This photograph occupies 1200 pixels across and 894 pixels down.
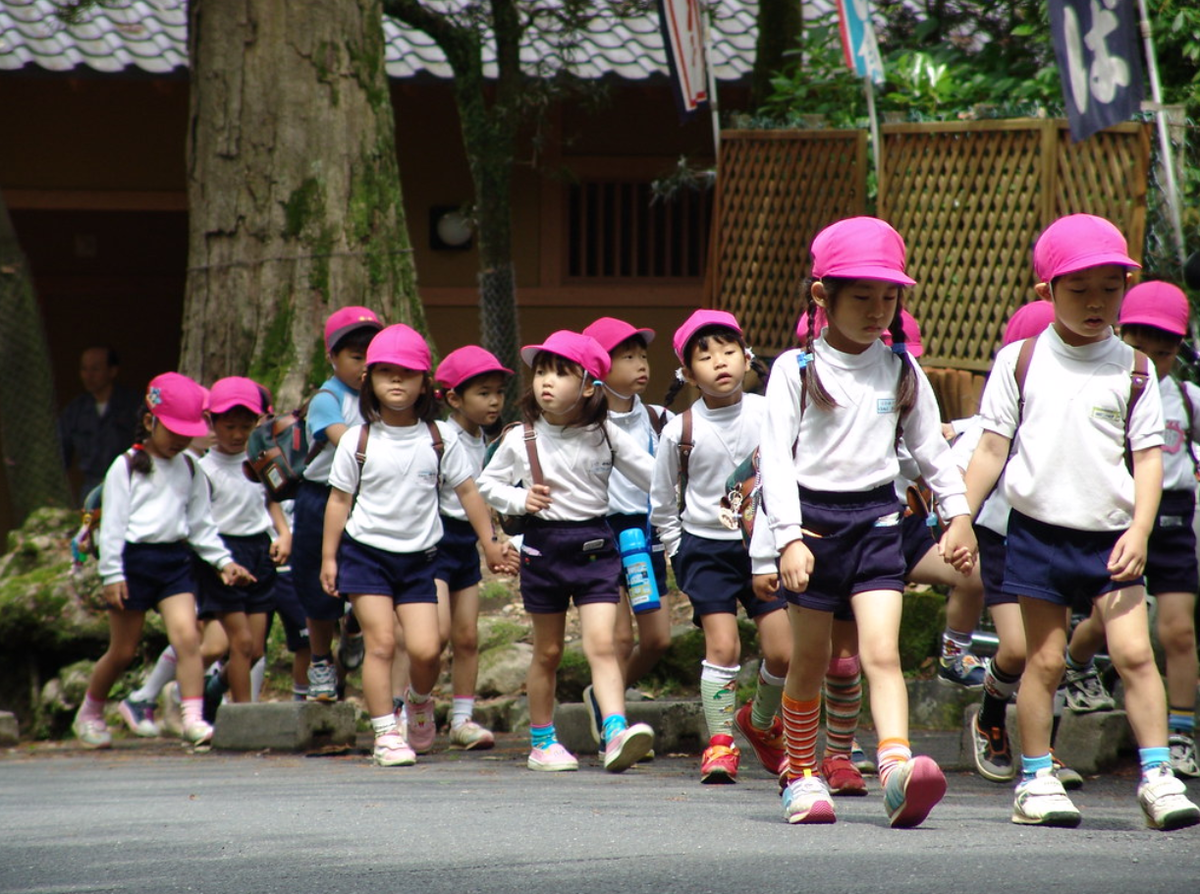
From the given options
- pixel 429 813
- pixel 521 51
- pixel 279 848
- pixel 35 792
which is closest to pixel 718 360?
pixel 429 813

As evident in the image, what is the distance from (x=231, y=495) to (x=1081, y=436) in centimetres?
485

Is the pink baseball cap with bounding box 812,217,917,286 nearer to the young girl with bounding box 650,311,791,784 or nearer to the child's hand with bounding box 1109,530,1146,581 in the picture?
the child's hand with bounding box 1109,530,1146,581

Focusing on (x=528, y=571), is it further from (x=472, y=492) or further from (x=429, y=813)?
(x=429, y=813)

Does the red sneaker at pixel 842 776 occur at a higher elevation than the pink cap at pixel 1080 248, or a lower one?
lower

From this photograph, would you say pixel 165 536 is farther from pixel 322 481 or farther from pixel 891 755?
pixel 891 755

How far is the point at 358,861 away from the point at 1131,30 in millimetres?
6374

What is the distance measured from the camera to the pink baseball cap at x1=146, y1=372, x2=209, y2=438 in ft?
25.3

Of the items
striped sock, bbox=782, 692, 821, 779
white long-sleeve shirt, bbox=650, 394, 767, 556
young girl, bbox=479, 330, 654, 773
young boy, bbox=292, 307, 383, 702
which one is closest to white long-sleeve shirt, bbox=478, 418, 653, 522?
young girl, bbox=479, 330, 654, 773

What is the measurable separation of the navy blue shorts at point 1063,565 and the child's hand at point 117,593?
457 centimetres

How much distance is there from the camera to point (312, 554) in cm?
763

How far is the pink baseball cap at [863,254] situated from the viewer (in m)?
4.63

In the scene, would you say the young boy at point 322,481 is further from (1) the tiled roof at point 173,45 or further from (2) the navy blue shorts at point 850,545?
(1) the tiled roof at point 173,45

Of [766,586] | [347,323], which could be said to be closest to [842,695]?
[766,586]

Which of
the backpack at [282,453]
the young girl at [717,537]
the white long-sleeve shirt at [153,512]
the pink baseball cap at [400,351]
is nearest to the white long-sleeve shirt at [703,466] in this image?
the young girl at [717,537]
